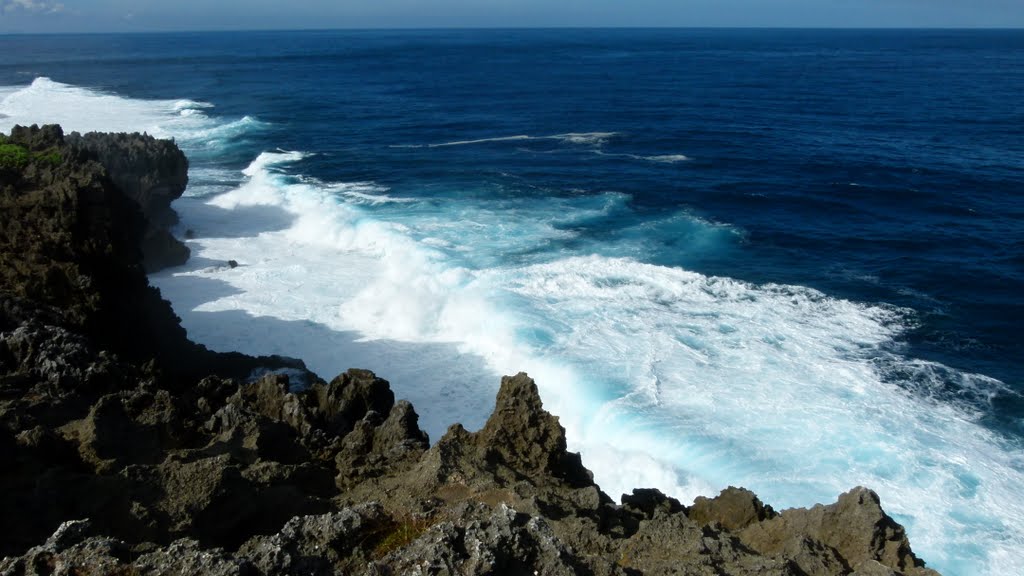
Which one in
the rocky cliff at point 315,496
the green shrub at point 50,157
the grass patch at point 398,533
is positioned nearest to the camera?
the rocky cliff at point 315,496

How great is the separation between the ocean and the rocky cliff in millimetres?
6560

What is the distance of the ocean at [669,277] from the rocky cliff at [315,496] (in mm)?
6560

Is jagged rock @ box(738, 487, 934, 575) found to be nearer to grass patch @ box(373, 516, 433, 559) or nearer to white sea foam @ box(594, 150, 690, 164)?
grass patch @ box(373, 516, 433, 559)

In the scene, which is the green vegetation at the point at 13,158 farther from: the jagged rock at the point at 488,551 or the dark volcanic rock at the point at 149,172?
the jagged rock at the point at 488,551

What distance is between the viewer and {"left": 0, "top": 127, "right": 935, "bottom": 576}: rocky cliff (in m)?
9.10

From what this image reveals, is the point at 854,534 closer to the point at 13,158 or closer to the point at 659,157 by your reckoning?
the point at 13,158

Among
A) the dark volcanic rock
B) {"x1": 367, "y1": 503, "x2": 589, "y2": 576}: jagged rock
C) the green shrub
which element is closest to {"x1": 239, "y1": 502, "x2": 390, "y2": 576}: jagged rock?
{"x1": 367, "y1": 503, "x2": 589, "y2": 576}: jagged rock

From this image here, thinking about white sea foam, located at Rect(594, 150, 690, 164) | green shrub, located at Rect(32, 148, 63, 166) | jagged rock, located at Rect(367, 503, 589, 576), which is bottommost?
white sea foam, located at Rect(594, 150, 690, 164)

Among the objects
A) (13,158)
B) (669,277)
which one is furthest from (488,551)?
(13,158)

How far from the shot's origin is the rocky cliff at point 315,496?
9.10 meters

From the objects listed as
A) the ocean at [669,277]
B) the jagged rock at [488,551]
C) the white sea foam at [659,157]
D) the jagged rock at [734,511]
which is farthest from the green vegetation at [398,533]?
the white sea foam at [659,157]

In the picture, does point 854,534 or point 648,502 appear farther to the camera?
point 648,502

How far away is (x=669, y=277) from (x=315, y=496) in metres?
23.7

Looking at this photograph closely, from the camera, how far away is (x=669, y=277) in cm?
3369
